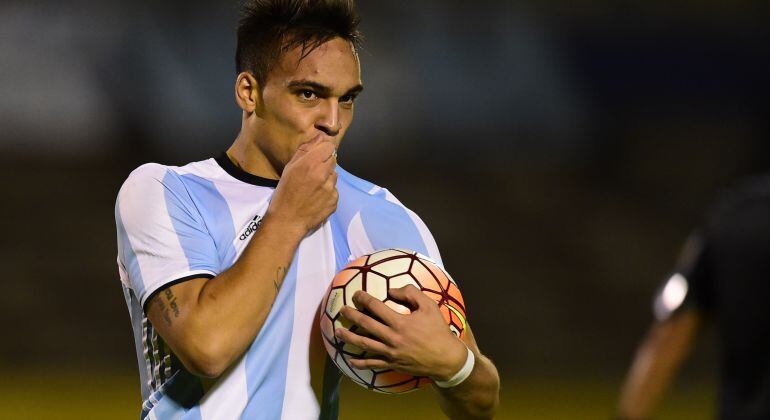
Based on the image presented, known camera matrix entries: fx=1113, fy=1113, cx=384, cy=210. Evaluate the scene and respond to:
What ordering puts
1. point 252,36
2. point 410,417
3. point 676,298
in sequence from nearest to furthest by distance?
1. point 676,298
2. point 252,36
3. point 410,417

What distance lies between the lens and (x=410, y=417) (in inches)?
353

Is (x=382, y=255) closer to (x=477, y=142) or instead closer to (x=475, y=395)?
(x=475, y=395)

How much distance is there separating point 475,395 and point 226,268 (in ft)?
2.99

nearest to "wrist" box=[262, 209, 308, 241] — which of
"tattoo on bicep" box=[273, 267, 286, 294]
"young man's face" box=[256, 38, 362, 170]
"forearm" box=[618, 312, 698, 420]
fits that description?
"tattoo on bicep" box=[273, 267, 286, 294]

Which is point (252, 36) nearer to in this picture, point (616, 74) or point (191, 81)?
point (191, 81)

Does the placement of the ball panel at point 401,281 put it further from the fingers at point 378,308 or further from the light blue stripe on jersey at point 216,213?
the light blue stripe on jersey at point 216,213

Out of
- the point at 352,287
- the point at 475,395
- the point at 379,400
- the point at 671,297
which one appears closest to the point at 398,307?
the point at 352,287

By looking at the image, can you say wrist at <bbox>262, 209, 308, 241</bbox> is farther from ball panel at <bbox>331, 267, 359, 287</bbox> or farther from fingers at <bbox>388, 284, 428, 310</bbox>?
fingers at <bbox>388, 284, 428, 310</bbox>

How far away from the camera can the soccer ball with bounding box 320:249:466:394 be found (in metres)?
3.38

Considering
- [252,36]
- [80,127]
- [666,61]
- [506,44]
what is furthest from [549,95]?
[252,36]

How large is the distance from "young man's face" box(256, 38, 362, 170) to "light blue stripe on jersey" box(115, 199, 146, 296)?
57 centimetres

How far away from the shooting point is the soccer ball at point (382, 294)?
3383 mm

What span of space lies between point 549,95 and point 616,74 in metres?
0.85

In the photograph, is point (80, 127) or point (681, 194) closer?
point (80, 127)
